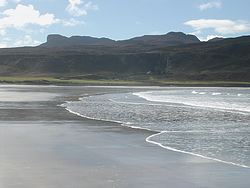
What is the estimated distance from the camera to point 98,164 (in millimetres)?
16125

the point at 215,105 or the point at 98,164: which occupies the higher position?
the point at 98,164

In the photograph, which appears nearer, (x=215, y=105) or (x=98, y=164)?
(x=98, y=164)

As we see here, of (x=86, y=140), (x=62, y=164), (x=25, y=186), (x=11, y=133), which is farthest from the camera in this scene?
(x=11, y=133)

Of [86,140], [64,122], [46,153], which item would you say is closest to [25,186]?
[46,153]

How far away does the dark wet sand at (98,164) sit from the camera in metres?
13.5

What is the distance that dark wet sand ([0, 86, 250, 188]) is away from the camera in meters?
13.5

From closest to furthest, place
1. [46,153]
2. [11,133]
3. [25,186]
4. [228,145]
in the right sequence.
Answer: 1. [25,186]
2. [46,153]
3. [228,145]
4. [11,133]

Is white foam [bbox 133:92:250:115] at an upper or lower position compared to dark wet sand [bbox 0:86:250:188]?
lower

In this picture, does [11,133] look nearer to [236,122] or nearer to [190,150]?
[190,150]

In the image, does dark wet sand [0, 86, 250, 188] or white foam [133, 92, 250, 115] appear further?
white foam [133, 92, 250, 115]

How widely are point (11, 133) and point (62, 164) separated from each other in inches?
355

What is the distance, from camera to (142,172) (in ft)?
49.1

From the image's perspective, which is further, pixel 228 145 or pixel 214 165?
pixel 228 145

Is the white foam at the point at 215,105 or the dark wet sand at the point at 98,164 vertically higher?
the dark wet sand at the point at 98,164
